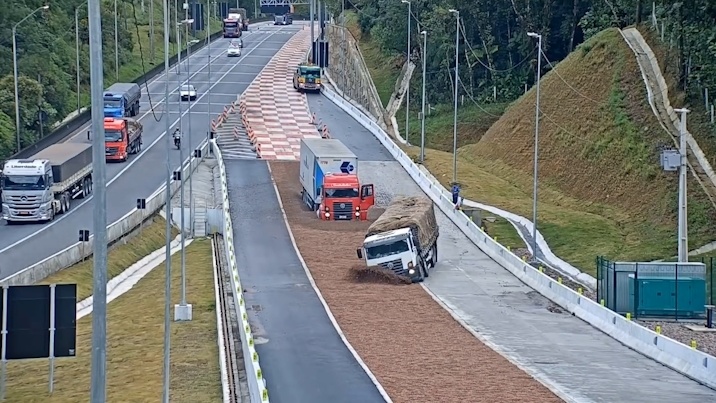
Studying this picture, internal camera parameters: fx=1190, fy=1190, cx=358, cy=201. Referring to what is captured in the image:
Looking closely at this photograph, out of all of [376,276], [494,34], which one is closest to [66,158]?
[376,276]

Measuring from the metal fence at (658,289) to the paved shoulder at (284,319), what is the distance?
31.9 feet

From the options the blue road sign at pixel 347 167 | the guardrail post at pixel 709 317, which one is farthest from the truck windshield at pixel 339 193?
the guardrail post at pixel 709 317

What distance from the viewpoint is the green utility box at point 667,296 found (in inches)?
1543

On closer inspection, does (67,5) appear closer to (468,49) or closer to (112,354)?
(468,49)

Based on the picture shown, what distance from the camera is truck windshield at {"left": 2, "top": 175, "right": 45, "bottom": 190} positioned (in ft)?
186

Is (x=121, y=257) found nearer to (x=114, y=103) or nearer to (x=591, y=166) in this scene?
(x=591, y=166)

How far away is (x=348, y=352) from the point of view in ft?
116

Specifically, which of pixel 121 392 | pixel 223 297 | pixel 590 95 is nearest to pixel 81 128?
pixel 590 95

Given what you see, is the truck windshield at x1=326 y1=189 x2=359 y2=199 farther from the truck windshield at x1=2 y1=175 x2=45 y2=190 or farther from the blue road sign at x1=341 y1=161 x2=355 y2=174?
the truck windshield at x1=2 y1=175 x2=45 y2=190

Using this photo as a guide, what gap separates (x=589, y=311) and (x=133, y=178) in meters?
36.5

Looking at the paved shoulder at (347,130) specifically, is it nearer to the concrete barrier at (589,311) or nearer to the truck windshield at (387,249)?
the concrete barrier at (589,311)

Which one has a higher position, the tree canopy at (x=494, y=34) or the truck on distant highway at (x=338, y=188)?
the tree canopy at (x=494, y=34)

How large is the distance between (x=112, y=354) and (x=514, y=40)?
210 feet

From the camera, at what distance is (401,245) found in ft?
150
